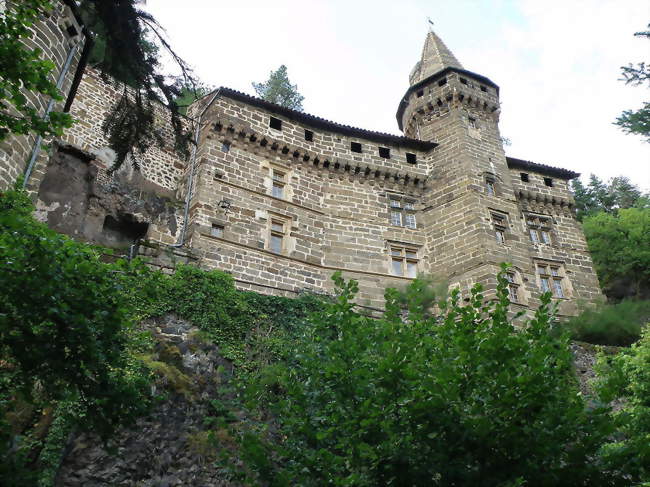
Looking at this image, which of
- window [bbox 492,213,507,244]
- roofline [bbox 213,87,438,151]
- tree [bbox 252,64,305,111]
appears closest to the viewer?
window [bbox 492,213,507,244]

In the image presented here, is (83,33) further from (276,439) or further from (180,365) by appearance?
(276,439)

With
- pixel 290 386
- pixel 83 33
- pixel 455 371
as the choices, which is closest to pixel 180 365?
pixel 290 386

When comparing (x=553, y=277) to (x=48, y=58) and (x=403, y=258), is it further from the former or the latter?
(x=48, y=58)

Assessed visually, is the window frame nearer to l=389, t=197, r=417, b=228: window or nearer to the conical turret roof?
l=389, t=197, r=417, b=228: window

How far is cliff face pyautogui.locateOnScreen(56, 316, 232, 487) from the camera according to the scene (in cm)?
941

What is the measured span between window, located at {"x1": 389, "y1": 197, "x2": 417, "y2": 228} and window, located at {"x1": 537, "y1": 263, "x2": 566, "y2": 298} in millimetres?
5326

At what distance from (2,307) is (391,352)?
4.56m

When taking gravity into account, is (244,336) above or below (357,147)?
below

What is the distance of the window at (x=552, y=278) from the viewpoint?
73.9 ft

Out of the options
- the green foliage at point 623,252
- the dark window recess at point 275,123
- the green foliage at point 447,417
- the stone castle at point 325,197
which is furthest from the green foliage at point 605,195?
the green foliage at point 447,417

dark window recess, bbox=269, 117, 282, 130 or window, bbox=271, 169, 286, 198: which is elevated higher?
dark window recess, bbox=269, 117, 282, 130

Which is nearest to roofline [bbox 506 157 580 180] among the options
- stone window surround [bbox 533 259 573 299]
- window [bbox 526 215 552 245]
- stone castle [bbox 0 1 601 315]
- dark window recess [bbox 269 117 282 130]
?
stone castle [bbox 0 1 601 315]

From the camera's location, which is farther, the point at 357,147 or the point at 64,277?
the point at 357,147

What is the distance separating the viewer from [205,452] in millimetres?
10672
